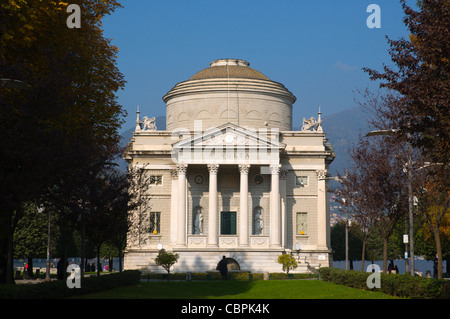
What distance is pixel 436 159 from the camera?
23844 mm

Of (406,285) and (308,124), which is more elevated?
(308,124)

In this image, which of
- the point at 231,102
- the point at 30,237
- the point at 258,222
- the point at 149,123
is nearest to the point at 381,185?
the point at 258,222

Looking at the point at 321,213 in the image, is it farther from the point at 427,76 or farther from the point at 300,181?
the point at 427,76

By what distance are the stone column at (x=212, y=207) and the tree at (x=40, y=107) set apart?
2706 centimetres

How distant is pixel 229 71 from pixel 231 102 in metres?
4.67

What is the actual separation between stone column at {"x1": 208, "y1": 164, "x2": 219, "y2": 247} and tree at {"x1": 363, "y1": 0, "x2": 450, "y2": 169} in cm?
3938

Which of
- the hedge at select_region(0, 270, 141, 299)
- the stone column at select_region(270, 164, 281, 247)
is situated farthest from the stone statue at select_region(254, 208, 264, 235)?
the hedge at select_region(0, 270, 141, 299)

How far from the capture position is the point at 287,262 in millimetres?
59094

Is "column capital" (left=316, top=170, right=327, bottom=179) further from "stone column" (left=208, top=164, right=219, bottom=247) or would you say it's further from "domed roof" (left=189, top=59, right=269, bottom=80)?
"domed roof" (left=189, top=59, right=269, bottom=80)

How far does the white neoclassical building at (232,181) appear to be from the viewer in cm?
6278

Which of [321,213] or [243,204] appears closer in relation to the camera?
[243,204]

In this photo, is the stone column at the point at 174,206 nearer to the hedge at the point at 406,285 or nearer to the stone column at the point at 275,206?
the stone column at the point at 275,206

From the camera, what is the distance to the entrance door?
66.0 m
